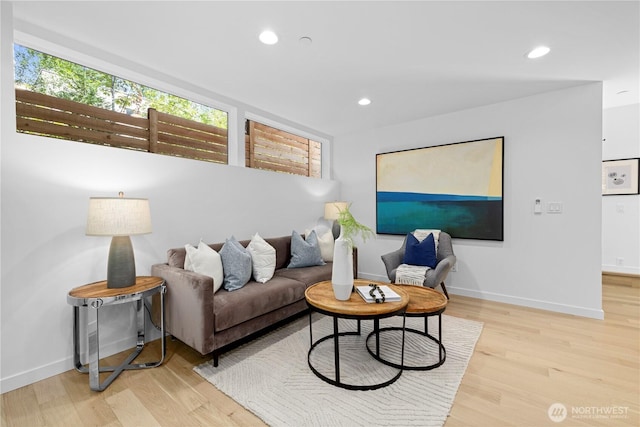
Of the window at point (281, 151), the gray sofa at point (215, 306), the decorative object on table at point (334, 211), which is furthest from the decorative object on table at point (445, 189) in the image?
the gray sofa at point (215, 306)

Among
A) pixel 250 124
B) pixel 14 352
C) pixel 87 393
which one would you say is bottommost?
pixel 87 393

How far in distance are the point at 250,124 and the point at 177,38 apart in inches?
58.6

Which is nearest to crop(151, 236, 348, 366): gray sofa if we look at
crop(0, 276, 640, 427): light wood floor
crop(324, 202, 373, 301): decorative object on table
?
crop(0, 276, 640, 427): light wood floor

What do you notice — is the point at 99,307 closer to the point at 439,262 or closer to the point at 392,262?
the point at 392,262

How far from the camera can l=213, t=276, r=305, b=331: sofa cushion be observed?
2.04 m

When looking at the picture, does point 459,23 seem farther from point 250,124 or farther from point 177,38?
point 250,124

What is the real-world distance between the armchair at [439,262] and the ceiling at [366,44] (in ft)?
5.87

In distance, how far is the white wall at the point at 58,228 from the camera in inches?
70.7

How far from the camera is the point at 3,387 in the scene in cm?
175

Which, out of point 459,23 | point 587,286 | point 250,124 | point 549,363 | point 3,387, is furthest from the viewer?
point 250,124

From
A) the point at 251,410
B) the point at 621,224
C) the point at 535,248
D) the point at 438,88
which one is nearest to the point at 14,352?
the point at 251,410

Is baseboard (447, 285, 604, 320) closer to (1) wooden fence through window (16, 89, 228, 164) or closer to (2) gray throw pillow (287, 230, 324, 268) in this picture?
(2) gray throw pillow (287, 230, 324, 268)

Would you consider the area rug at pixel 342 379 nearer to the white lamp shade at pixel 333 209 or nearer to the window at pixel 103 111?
the white lamp shade at pixel 333 209

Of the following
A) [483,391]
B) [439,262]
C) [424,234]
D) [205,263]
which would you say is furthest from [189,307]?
[424,234]
